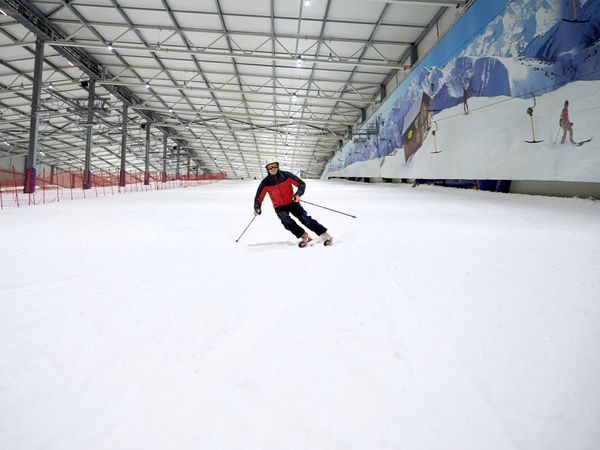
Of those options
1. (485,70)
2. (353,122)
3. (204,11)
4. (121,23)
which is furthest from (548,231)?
(353,122)

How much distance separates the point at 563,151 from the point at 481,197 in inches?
100

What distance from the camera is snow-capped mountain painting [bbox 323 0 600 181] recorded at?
19.4 ft

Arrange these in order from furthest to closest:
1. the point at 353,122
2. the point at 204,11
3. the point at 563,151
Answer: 1. the point at 353,122
2. the point at 204,11
3. the point at 563,151

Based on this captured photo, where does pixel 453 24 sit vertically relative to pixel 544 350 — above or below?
above

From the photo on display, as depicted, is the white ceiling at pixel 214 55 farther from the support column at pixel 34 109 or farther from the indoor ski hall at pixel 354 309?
the indoor ski hall at pixel 354 309

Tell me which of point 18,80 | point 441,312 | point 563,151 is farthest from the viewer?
point 18,80

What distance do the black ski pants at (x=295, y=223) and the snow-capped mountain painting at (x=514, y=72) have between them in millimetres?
5955

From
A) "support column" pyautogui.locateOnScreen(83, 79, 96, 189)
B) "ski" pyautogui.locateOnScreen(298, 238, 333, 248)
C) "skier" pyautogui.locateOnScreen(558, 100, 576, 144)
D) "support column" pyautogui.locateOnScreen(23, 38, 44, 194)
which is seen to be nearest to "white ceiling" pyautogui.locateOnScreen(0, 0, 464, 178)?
"support column" pyautogui.locateOnScreen(83, 79, 96, 189)

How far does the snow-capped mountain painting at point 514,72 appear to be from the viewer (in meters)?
5.92

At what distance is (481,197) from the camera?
347 inches

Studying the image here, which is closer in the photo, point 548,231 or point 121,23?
point 548,231

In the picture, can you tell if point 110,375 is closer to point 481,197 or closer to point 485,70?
point 481,197

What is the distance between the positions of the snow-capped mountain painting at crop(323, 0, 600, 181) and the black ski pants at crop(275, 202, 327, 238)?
596 centimetres

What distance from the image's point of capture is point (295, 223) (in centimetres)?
401
